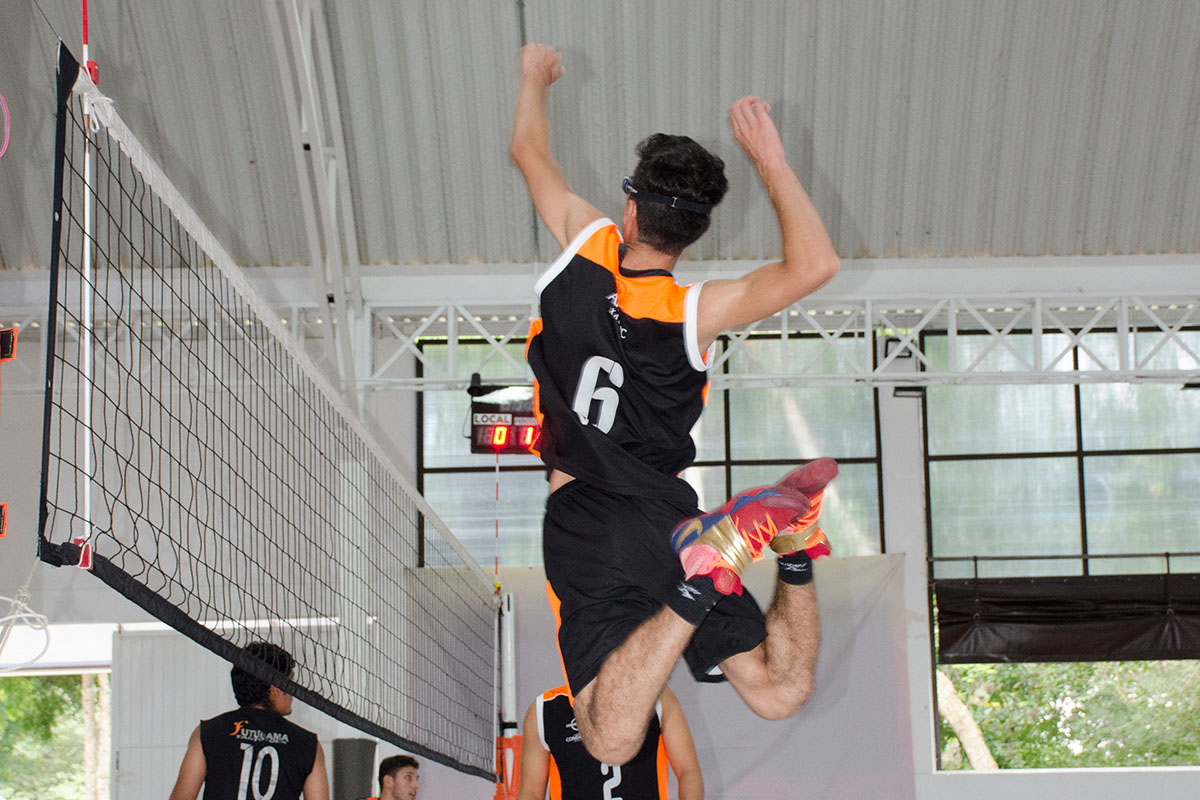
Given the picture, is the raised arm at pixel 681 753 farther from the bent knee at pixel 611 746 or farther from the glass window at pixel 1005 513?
the glass window at pixel 1005 513

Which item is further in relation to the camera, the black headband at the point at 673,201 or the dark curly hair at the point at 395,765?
the dark curly hair at the point at 395,765

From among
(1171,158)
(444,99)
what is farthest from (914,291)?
(444,99)

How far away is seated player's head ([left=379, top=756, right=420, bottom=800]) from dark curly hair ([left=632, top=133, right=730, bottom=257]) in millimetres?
5863

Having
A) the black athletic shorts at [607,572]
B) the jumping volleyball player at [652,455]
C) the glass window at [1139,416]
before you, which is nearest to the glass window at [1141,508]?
the glass window at [1139,416]

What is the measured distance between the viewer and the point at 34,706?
21.5m

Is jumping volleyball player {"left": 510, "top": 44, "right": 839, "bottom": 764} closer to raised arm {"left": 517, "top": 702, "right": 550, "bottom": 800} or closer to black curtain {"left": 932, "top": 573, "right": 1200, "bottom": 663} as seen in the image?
raised arm {"left": 517, "top": 702, "right": 550, "bottom": 800}

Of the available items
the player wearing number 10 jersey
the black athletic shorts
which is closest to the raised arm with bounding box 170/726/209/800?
the player wearing number 10 jersey

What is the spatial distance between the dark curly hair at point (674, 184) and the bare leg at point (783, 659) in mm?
1025

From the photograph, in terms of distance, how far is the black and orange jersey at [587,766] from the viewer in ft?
16.0

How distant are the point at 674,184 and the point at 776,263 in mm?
345

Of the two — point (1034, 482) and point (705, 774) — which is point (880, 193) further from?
point (705, 774)

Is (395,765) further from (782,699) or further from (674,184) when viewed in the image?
(674,184)

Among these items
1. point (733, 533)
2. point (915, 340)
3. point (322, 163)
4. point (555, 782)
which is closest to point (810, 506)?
point (733, 533)

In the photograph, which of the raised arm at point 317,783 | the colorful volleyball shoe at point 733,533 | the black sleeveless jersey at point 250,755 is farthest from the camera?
the raised arm at point 317,783
